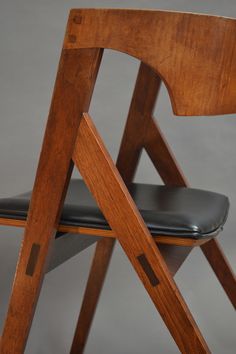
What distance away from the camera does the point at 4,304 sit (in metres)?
2.82

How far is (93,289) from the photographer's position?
98.6 inches

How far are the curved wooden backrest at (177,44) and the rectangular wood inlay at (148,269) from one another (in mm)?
309

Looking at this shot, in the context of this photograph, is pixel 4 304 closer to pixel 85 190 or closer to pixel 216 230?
pixel 85 190

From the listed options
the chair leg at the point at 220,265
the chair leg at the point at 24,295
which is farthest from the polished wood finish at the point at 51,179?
the chair leg at the point at 220,265

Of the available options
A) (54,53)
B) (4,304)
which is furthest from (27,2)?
(4,304)

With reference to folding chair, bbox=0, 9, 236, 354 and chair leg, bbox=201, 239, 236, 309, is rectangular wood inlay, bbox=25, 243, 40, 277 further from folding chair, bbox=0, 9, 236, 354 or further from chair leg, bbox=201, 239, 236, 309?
chair leg, bbox=201, 239, 236, 309

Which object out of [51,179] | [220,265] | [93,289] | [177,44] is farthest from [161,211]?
[93,289]

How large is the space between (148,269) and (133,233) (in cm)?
8

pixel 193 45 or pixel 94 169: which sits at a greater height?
pixel 193 45

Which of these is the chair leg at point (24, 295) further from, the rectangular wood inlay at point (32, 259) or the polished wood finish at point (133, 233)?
the polished wood finish at point (133, 233)

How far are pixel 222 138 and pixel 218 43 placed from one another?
1.59m

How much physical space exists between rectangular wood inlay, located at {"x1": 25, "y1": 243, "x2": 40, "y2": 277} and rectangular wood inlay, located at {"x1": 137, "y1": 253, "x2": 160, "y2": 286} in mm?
218

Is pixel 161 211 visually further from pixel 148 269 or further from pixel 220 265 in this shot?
pixel 220 265

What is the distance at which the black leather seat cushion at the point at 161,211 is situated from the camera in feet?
5.56
